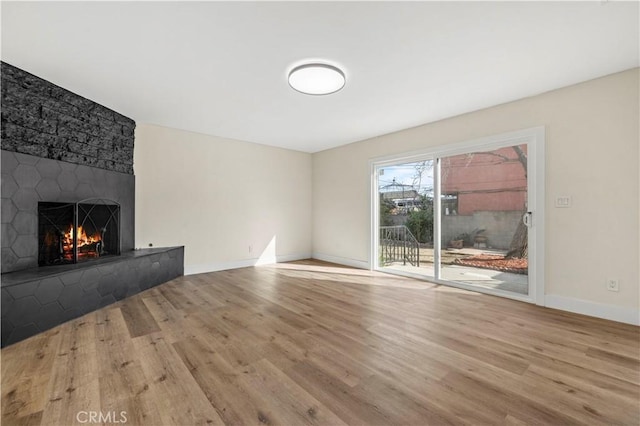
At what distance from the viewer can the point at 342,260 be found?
5680 mm

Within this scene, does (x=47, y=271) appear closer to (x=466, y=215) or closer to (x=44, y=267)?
(x=44, y=267)

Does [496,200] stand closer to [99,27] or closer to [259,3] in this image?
[259,3]

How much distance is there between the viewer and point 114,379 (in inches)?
67.2

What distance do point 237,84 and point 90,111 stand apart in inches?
80.9

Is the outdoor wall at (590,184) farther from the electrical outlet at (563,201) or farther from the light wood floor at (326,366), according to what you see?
the light wood floor at (326,366)

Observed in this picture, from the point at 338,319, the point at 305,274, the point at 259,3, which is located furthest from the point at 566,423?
the point at 305,274

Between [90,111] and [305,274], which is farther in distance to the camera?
[305,274]

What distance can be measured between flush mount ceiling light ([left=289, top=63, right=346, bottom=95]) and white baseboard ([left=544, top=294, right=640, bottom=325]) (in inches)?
135

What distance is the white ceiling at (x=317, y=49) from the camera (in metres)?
1.89

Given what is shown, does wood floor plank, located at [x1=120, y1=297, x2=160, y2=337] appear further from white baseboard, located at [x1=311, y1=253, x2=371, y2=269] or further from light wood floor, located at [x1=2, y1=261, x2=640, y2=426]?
white baseboard, located at [x1=311, y1=253, x2=371, y2=269]

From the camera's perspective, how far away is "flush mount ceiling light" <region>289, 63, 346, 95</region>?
2566 millimetres

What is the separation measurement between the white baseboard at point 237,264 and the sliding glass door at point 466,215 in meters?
1.97
